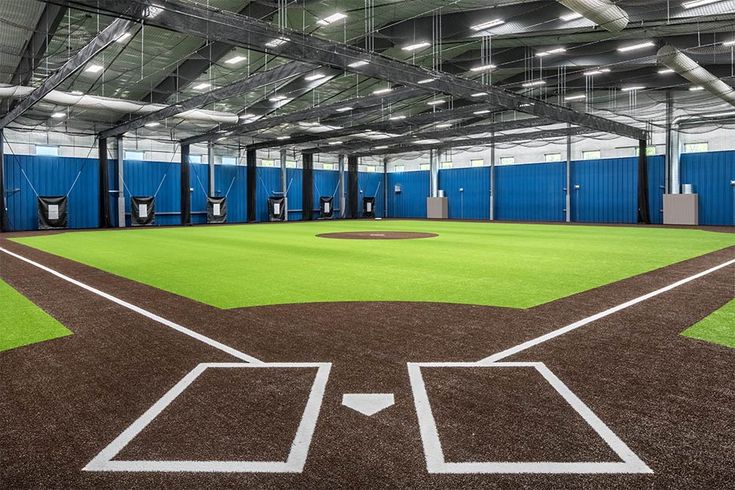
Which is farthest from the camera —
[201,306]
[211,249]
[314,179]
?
[314,179]

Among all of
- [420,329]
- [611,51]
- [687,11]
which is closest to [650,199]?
[611,51]

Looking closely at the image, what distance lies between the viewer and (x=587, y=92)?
24.5 meters

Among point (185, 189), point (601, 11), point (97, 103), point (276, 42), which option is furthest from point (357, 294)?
point (185, 189)

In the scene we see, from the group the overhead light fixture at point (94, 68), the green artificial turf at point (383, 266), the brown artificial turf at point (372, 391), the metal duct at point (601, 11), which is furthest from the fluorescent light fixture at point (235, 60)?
the brown artificial turf at point (372, 391)

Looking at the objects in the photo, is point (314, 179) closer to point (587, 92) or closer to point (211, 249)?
point (587, 92)

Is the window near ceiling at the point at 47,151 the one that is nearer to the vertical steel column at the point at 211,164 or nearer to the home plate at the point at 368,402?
the vertical steel column at the point at 211,164

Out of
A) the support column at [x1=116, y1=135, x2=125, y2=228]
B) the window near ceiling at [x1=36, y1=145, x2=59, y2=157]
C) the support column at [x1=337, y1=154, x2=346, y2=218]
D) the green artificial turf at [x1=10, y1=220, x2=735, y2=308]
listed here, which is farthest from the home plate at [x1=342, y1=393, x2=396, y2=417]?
the support column at [x1=337, y1=154, x2=346, y2=218]

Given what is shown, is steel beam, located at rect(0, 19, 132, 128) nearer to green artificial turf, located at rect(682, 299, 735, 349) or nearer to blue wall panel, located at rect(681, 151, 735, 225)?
green artificial turf, located at rect(682, 299, 735, 349)

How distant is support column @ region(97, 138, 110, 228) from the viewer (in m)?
28.3

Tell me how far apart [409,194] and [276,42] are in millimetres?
31352

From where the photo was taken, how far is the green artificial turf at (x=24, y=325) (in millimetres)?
5285

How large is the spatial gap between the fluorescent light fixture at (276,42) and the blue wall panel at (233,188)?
→ 23.2 meters

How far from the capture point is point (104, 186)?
28.4 meters

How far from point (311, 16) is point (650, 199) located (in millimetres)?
23699
